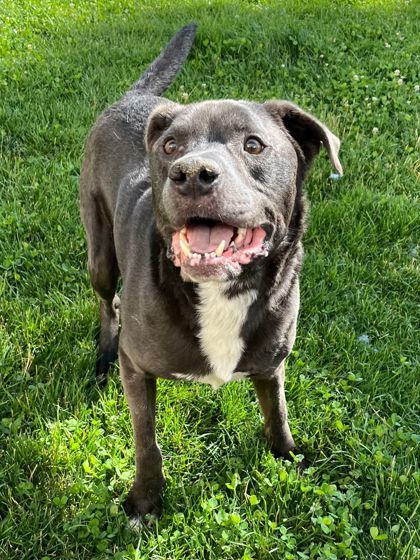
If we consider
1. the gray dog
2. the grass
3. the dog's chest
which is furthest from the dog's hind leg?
the dog's chest

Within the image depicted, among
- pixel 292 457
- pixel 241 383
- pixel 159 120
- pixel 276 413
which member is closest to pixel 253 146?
pixel 159 120

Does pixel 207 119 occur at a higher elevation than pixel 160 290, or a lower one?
higher

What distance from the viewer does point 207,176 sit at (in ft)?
6.98

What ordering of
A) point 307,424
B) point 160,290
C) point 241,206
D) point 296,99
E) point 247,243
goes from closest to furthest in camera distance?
point 241,206 → point 247,243 → point 160,290 → point 307,424 → point 296,99

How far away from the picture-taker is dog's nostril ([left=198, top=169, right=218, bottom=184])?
2109 millimetres

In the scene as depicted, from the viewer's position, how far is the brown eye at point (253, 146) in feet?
7.95

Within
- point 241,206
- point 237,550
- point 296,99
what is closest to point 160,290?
point 241,206

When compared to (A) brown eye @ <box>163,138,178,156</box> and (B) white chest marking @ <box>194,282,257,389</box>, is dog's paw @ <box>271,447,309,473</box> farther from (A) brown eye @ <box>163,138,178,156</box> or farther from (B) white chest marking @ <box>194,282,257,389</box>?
(A) brown eye @ <box>163,138,178,156</box>

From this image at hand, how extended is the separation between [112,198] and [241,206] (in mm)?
1337

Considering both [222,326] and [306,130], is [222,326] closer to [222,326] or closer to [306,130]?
[222,326]

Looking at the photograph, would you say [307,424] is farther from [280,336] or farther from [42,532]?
[42,532]

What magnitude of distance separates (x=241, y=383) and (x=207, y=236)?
1.32 metres

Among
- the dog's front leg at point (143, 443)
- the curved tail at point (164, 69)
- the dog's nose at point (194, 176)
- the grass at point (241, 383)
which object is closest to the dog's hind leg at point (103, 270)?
the grass at point (241, 383)

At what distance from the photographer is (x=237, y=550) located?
9.05ft
